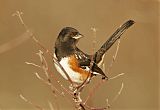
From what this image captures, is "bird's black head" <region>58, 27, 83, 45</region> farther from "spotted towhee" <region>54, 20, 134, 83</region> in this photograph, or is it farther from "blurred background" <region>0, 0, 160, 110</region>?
"blurred background" <region>0, 0, 160, 110</region>

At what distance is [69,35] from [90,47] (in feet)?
16.0

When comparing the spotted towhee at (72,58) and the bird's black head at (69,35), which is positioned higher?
the bird's black head at (69,35)

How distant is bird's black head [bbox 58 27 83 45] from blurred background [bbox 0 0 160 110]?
4700 millimetres

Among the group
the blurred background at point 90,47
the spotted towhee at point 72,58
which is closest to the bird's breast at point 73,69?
the spotted towhee at point 72,58

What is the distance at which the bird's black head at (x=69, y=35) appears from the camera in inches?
191

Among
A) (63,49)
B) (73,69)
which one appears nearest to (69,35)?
(63,49)

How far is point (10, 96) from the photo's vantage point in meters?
10.1

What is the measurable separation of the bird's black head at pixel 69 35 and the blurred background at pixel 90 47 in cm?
470

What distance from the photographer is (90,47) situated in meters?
9.78

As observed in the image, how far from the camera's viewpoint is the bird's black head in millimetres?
4844

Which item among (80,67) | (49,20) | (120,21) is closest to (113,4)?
(120,21)

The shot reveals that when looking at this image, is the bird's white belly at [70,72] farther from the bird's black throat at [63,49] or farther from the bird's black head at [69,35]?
the bird's black head at [69,35]

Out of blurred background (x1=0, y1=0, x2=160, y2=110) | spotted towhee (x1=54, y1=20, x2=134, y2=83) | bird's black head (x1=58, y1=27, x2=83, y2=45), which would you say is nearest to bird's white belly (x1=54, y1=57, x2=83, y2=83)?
spotted towhee (x1=54, y1=20, x2=134, y2=83)

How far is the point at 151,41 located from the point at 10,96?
272 centimetres
